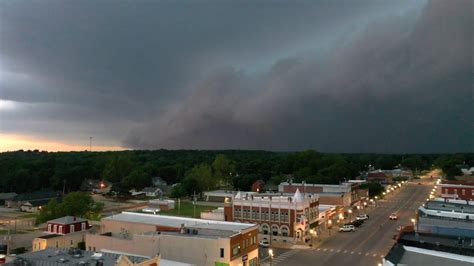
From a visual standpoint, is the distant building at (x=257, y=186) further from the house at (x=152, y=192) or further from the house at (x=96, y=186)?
the house at (x=96, y=186)

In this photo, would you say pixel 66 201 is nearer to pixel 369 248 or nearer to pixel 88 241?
pixel 88 241

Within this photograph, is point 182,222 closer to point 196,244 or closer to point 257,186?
point 196,244

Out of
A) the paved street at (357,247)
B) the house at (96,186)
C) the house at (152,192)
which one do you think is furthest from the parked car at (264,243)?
the house at (96,186)

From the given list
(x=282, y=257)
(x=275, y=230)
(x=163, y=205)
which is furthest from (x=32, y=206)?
(x=282, y=257)

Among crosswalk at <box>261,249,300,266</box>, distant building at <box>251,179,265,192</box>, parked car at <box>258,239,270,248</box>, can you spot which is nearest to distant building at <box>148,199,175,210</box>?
distant building at <box>251,179,265,192</box>

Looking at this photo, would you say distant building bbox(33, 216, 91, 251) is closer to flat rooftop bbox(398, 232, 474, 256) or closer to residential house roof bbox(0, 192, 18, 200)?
flat rooftop bbox(398, 232, 474, 256)

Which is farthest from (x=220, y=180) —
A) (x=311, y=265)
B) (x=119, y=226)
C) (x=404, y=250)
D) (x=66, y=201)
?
(x=404, y=250)
